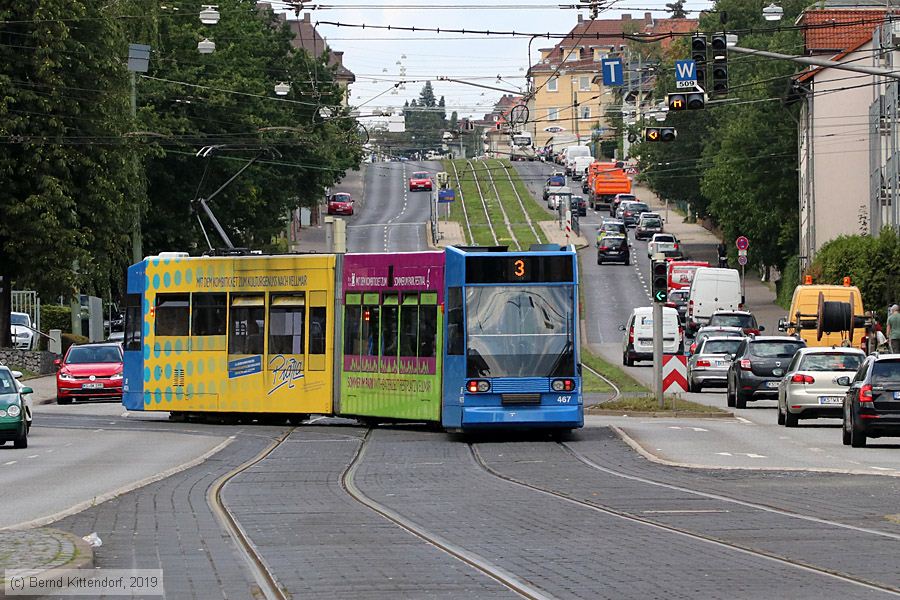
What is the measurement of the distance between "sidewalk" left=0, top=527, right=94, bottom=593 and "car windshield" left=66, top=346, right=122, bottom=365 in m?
31.3

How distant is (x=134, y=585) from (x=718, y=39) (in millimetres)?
22407

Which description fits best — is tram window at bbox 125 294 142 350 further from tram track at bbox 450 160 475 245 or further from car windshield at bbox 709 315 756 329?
tram track at bbox 450 160 475 245

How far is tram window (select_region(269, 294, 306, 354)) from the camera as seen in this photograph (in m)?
31.2

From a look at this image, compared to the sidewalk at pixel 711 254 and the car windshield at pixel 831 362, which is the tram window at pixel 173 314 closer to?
the car windshield at pixel 831 362

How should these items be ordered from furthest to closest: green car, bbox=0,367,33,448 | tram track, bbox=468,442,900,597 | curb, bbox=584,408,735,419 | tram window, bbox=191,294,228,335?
tram window, bbox=191,294,228,335, curb, bbox=584,408,735,419, green car, bbox=0,367,33,448, tram track, bbox=468,442,900,597

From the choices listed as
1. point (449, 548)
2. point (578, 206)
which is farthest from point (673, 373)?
point (578, 206)

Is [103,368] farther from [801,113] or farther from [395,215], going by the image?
[395,215]

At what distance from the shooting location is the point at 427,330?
27.8 meters

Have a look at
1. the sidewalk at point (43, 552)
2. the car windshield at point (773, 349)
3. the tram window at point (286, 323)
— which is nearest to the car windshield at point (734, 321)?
the car windshield at point (773, 349)

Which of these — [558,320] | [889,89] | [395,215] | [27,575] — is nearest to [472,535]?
[27,575]

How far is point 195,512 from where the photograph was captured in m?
16.1

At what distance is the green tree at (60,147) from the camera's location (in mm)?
51531

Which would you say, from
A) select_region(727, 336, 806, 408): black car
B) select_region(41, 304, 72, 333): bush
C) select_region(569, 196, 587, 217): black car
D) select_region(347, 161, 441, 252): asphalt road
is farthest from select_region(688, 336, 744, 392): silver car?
select_region(569, 196, 587, 217): black car

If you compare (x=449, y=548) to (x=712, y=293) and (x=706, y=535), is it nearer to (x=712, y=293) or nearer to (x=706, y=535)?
(x=706, y=535)
